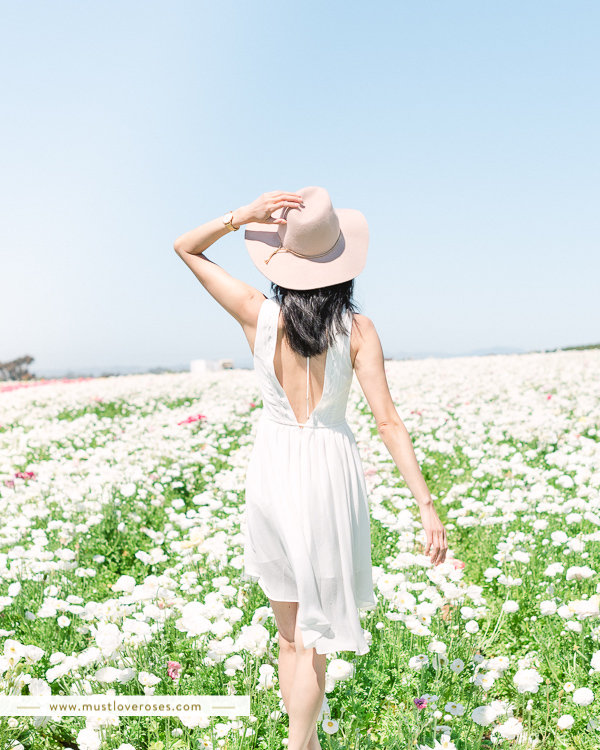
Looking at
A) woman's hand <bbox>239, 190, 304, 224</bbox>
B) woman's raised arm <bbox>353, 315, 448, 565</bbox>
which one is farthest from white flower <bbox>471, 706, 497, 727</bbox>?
woman's hand <bbox>239, 190, 304, 224</bbox>

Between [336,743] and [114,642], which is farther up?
[114,642]

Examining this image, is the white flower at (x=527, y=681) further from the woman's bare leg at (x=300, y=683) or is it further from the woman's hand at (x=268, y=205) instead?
the woman's hand at (x=268, y=205)

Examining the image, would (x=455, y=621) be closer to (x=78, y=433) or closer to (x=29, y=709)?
(x=29, y=709)

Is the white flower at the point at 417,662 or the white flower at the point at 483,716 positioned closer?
the white flower at the point at 483,716

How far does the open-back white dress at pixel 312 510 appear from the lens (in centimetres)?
259

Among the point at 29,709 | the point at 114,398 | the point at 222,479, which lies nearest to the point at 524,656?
the point at 29,709

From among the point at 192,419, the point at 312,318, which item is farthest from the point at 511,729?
the point at 192,419

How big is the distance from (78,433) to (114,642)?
7487 mm

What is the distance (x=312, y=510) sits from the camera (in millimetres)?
2609

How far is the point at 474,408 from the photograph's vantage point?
974 centimetres

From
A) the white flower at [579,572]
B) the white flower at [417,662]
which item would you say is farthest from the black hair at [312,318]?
the white flower at [579,572]

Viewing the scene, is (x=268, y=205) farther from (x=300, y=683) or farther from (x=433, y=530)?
(x=300, y=683)

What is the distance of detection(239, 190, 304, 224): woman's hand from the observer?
104 inches

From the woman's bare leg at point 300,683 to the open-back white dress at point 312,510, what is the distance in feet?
0.28
